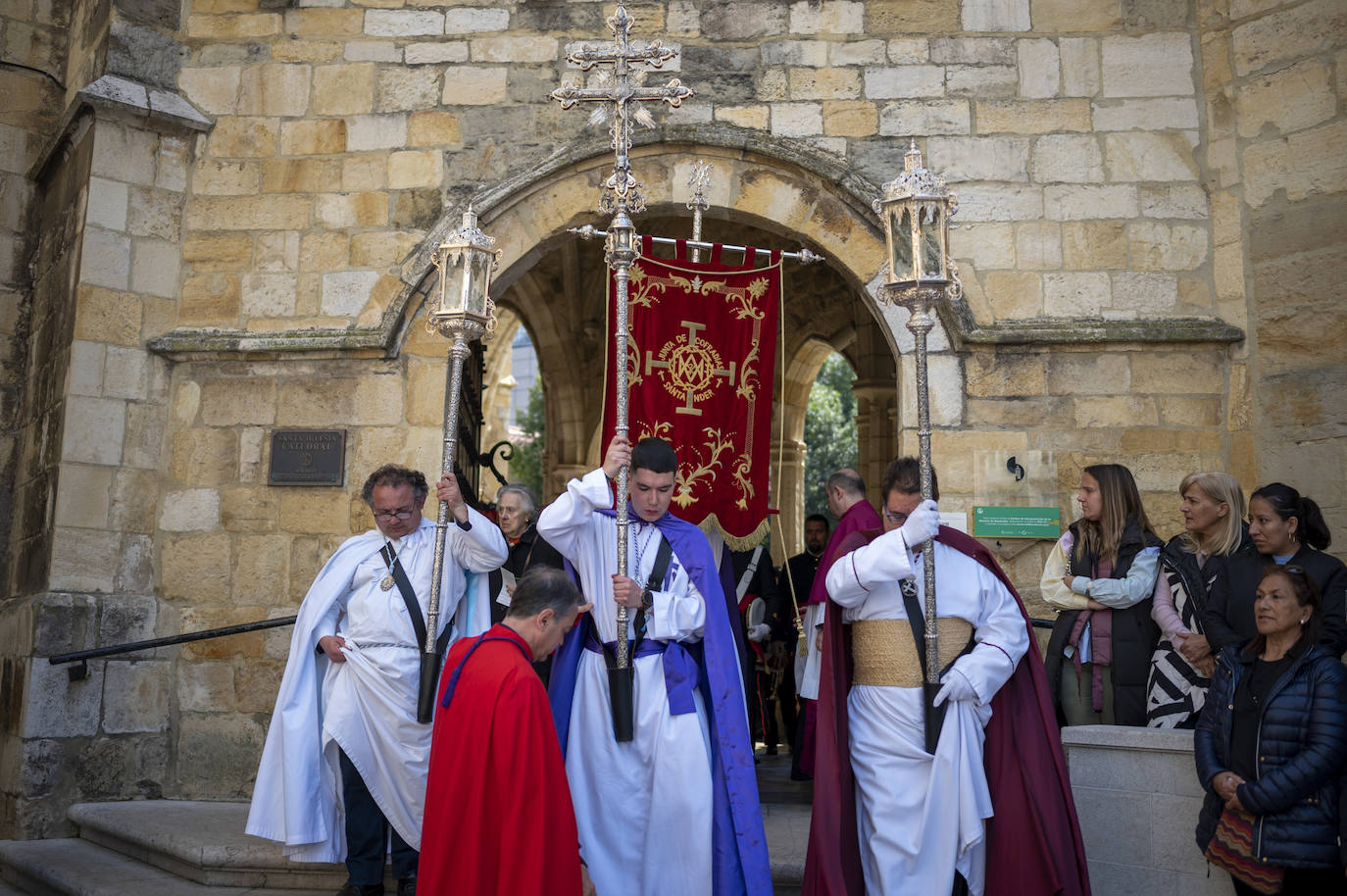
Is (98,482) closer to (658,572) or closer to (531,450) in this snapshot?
(658,572)

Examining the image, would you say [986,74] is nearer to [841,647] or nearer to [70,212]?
[841,647]

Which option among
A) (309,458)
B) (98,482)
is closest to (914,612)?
(309,458)

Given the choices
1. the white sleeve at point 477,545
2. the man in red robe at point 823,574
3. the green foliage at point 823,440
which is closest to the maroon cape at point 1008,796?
the man in red robe at point 823,574

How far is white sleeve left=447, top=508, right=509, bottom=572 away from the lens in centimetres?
443

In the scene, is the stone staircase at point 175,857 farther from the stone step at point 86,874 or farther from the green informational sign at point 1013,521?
the green informational sign at point 1013,521

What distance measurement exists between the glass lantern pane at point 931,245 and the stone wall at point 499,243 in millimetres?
1970

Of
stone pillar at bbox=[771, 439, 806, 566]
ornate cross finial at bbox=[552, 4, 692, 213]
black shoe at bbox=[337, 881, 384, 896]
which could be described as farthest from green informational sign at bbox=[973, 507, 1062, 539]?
stone pillar at bbox=[771, 439, 806, 566]

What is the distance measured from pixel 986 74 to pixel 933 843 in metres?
4.45

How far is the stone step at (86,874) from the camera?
4.64 m

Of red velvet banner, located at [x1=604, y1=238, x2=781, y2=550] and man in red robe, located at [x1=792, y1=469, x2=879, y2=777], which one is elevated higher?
red velvet banner, located at [x1=604, y1=238, x2=781, y2=550]

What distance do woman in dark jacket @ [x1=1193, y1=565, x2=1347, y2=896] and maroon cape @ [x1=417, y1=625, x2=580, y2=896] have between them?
6.65 feet

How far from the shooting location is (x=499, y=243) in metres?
6.54

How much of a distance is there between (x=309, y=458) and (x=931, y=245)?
12.0ft

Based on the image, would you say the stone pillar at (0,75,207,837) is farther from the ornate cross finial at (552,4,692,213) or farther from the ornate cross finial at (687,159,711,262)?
the ornate cross finial at (552,4,692,213)
